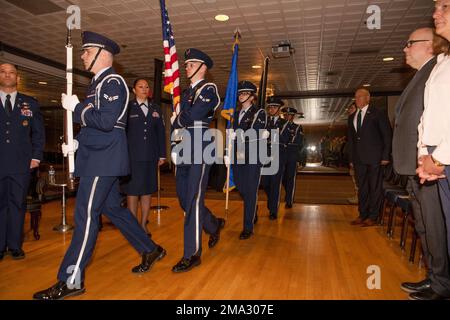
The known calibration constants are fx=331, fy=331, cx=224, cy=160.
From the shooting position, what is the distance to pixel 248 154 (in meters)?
3.65

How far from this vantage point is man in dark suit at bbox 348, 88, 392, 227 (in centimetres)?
420

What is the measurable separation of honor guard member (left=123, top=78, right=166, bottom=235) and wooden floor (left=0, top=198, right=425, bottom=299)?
19.7 inches

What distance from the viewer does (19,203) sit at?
2947 mm

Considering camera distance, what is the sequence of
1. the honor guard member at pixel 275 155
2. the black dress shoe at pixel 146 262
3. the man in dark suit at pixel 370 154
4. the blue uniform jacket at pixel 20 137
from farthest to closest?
1. the honor guard member at pixel 275 155
2. the man in dark suit at pixel 370 154
3. the blue uniform jacket at pixel 20 137
4. the black dress shoe at pixel 146 262

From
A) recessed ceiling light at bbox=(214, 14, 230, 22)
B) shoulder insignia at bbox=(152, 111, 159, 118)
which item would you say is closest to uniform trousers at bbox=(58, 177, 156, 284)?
shoulder insignia at bbox=(152, 111, 159, 118)

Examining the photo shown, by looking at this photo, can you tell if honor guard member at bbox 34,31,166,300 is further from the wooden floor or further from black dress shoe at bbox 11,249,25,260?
black dress shoe at bbox 11,249,25,260

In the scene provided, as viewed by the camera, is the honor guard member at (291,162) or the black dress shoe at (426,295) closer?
the black dress shoe at (426,295)

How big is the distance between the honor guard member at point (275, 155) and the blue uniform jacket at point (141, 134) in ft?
5.17

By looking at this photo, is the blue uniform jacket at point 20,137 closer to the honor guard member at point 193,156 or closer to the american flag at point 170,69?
the american flag at point 170,69

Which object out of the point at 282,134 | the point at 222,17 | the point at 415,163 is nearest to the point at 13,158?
the point at 415,163

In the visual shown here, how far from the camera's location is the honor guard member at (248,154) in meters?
3.66

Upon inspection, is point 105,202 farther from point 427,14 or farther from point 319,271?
point 427,14

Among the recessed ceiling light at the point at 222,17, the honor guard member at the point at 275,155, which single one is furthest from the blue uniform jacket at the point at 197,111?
the recessed ceiling light at the point at 222,17
